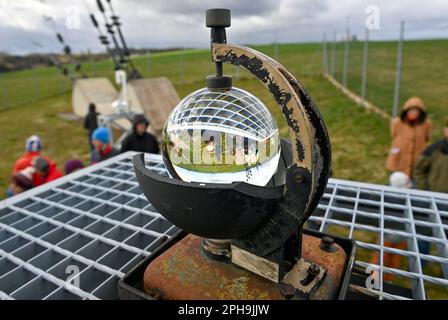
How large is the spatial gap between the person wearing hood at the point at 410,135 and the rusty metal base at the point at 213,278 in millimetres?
3665

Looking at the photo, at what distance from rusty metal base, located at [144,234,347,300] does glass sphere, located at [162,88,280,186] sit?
0.32m

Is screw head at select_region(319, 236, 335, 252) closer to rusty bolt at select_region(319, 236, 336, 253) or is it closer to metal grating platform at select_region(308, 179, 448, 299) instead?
rusty bolt at select_region(319, 236, 336, 253)

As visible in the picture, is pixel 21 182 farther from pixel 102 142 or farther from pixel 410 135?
pixel 410 135

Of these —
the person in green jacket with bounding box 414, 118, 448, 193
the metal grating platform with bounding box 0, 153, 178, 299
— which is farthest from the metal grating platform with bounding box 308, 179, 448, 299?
the person in green jacket with bounding box 414, 118, 448, 193

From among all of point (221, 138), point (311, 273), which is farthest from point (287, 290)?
point (221, 138)

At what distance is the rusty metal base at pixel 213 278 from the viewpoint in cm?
110

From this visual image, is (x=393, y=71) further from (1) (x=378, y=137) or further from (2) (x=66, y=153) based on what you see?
(2) (x=66, y=153)

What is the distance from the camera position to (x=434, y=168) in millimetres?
3535

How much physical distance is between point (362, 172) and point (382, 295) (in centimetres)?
550

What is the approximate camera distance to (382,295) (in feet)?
3.95

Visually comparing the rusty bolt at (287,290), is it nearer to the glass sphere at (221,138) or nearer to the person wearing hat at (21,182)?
the glass sphere at (221,138)

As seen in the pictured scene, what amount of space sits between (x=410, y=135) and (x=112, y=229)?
4.00 m

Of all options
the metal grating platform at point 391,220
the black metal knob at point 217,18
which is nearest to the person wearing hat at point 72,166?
the metal grating platform at point 391,220

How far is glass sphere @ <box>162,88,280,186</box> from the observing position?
3.58 ft
